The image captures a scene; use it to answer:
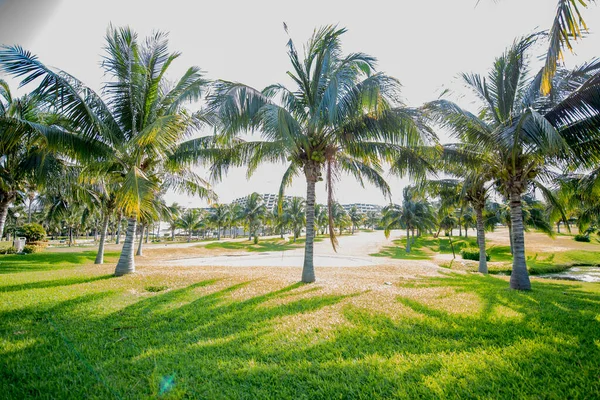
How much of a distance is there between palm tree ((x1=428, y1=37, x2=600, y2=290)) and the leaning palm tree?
2122mm

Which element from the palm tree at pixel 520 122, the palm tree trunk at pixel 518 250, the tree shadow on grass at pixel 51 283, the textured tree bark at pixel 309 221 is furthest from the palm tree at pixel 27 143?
the palm tree trunk at pixel 518 250

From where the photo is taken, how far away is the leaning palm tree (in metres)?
7.64

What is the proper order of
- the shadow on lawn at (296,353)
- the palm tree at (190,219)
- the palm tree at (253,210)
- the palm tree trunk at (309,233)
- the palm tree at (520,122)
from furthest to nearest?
1. the palm tree at (190,219)
2. the palm tree at (253,210)
3. the palm tree trunk at (309,233)
4. the palm tree at (520,122)
5. the shadow on lawn at (296,353)

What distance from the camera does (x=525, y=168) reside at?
29.9 feet

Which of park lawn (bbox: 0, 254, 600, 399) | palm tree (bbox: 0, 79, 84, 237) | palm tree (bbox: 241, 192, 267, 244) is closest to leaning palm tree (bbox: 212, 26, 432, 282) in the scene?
park lawn (bbox: 0, 254, 600, 399)

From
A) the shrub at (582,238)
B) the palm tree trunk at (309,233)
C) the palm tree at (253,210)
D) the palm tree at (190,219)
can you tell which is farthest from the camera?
the palm tree at (190,219)

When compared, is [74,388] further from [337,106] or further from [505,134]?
[505,134]

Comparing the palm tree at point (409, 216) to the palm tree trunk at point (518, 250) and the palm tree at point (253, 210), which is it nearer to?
the palm tree at point (253, 210)

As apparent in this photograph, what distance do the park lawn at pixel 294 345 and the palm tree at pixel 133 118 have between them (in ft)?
11.2

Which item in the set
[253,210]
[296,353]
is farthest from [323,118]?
[253,210]

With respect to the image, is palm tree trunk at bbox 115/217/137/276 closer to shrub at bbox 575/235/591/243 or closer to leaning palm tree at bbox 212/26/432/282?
leaning palm tree at bbox 212/26/432/282

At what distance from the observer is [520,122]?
6910 mm

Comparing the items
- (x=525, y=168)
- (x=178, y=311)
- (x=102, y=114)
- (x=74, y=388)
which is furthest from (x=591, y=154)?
(x=102, y=114)

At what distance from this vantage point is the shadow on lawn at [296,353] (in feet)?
9.52
